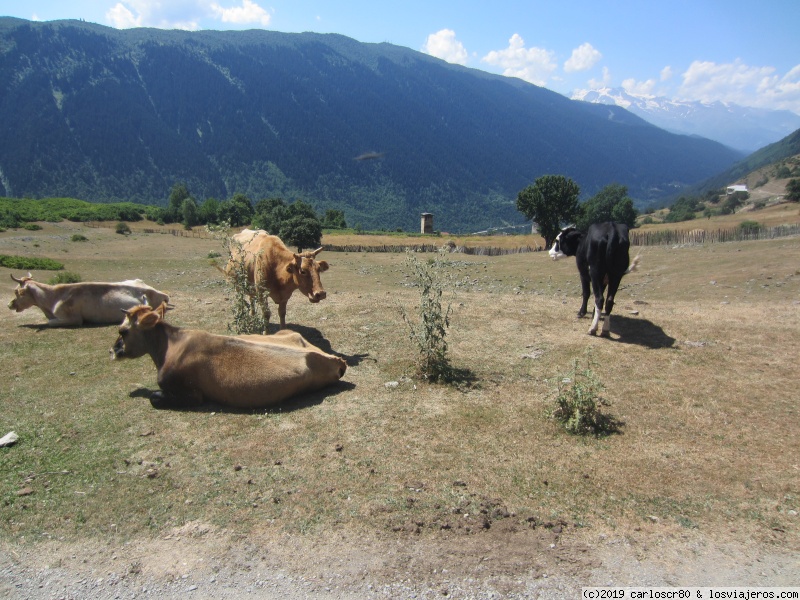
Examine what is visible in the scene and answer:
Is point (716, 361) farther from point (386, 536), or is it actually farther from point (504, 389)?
point (386, 536)

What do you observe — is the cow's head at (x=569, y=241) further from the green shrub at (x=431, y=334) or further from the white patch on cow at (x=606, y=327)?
the green shrub at (x=431, y=334)

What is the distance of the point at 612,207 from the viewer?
278ft

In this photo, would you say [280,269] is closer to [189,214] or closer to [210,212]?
[189,214]

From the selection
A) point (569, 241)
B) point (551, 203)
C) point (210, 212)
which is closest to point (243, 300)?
point (569, 241)

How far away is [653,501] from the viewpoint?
214 inches

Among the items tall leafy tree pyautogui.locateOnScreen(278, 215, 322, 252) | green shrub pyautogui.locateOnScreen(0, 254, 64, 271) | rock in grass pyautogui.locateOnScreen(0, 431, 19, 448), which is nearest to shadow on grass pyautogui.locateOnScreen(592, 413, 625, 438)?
rock in grass pyautogui.locateOnScreen(0, 431, 19, 448)

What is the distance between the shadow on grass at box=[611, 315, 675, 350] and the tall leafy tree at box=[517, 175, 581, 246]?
46121 mm

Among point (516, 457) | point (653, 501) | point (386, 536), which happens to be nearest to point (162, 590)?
point (386, 536)

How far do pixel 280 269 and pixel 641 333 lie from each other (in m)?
8.20

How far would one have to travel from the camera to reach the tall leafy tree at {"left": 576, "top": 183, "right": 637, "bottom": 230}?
8338 cm

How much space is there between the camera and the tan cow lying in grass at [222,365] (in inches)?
305

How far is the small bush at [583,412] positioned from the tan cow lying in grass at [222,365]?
3.73 metres

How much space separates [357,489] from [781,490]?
15.3 feet

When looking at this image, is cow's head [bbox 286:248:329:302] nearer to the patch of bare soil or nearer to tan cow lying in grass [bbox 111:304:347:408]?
tan cow lying in grass [bbox 111:304:347:408]
